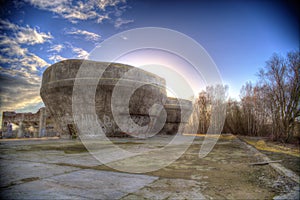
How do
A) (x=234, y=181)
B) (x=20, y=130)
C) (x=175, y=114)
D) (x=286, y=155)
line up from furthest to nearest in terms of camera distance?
(x=20, y=130)
(x=175, y=114)
(x=286, y=155)
(x=234, y=181)

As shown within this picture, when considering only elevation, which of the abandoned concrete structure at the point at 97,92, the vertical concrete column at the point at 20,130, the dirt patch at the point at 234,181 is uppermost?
the abandoned concrete structure at the point at 97,92

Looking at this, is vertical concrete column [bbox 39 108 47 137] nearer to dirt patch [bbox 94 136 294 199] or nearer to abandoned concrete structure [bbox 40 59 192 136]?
abandoned concrete structure [bbox 40 59 192 136]

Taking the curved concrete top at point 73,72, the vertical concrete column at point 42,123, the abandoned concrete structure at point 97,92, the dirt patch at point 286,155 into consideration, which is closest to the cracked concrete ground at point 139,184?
the dirt patch at point 286,155

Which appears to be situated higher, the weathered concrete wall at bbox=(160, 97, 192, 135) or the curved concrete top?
the curved concrete top

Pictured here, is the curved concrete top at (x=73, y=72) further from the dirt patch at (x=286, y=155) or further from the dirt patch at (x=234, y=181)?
the dirt patch at (x=234, y=181)

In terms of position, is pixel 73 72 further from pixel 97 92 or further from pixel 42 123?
pixel 42 123

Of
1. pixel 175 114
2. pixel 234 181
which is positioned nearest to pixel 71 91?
pixel 234 181

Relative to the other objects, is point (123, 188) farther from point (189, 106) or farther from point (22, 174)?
point (189, 106)

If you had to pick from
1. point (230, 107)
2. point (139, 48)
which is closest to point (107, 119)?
point (139, 48)

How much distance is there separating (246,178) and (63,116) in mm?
9388

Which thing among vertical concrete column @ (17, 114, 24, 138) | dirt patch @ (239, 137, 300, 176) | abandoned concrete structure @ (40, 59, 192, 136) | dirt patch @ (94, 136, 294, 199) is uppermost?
abandoned concrete structure @ (40, 59, 192, 136)

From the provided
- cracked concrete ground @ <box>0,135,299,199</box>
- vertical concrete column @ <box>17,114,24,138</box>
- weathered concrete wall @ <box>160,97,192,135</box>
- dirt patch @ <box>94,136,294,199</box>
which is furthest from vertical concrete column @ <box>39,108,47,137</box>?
dirt patch @ <box>94,136,294,199</box>

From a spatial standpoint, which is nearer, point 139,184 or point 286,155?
point 139,184

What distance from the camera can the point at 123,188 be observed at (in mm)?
2004
